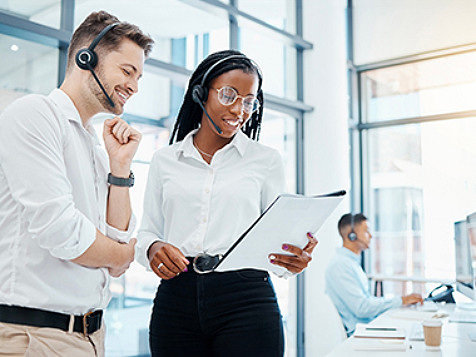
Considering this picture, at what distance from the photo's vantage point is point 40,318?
1.14m

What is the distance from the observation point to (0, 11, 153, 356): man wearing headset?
1.12m

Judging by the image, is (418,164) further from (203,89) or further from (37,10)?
(203,89)

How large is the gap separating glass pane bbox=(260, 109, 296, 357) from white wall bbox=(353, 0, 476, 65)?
152 cm

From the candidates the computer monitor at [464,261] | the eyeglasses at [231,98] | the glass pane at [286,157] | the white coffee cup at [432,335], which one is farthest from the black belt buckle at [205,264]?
the glass pane at [286,157]

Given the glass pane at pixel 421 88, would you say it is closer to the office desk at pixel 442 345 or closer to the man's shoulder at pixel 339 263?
the man's shoulder at pixel 339 263

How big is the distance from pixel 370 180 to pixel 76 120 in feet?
16.9

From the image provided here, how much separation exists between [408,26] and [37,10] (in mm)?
4182

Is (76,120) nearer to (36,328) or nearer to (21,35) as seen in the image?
(36,328)

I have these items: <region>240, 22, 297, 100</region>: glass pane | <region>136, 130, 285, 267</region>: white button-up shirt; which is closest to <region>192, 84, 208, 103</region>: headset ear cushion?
<region>136, 130, 285, 267</region>: white button-up shirt

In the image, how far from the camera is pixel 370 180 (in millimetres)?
6062

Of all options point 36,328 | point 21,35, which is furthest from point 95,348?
point 21,35

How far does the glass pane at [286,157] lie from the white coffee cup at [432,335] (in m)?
2.96

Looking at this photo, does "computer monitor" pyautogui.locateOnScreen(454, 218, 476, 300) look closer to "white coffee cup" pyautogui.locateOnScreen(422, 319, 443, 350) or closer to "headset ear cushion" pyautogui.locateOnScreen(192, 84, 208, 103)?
"white coffee cup" pyautogui.locateOnScreen(422, 319, 443, 350)

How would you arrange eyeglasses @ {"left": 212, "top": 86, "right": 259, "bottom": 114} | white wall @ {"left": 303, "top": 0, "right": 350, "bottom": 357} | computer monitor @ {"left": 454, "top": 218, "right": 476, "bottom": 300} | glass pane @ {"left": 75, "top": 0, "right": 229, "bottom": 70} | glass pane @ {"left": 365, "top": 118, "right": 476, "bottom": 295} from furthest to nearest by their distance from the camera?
glass pane @ {"left": 365, "top": 118, "right": 476, "bottom": 295}
white wall @ {"left": 303, "top": 0, "right": 350, "bottom": 357}
glass pane @ {"left": 75, "top": 0, "right": 229, "bottom": 70}
computer monitor @ {"left": 454, "top": 218, "right": 476, "bottom": 300}
eyeglasses @ {"left": 212, "top": 86, "right": 259, "bottom": 114}
